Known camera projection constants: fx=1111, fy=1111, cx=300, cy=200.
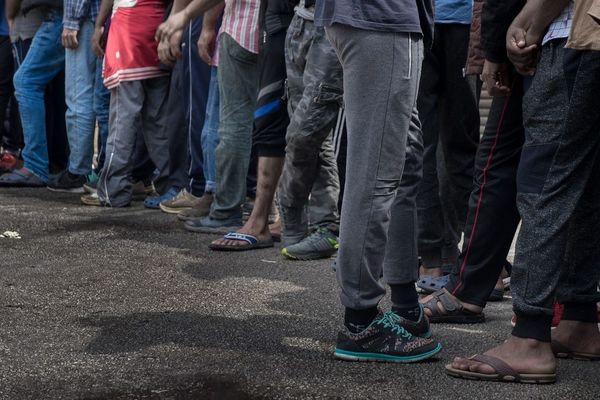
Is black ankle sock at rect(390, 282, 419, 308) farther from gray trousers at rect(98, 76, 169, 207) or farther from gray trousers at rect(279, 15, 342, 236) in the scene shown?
gray trousers at rect(98, 76, 169, 207)

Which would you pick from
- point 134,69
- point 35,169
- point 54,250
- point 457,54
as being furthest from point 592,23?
point 35,169

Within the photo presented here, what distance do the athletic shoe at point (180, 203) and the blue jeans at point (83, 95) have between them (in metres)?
1.10

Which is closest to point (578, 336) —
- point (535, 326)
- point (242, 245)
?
point (535, 326)

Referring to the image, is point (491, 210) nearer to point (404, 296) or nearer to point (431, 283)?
point (404, 296)

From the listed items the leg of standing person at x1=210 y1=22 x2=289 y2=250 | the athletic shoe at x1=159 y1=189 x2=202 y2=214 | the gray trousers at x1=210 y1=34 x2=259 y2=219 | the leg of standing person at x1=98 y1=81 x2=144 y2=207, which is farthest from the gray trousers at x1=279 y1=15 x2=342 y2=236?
the leg of standing person at x1=98 y1=81 x2=144 y2=207

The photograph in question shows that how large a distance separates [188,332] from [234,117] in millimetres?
2558

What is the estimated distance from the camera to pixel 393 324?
3721 mm

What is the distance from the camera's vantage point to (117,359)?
3.70 metres

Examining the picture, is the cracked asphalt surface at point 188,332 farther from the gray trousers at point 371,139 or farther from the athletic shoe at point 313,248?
the gray trousers at point 371,139

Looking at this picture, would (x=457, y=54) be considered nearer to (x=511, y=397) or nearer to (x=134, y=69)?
(x=511, y=397)

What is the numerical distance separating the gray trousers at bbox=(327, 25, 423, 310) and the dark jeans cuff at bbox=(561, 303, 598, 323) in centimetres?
68

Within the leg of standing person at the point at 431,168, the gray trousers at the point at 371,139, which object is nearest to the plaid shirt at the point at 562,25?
the gray trousers at the point at 371,139

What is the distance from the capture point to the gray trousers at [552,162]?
333 cm

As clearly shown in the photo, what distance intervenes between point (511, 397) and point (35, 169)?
21.7 ft
